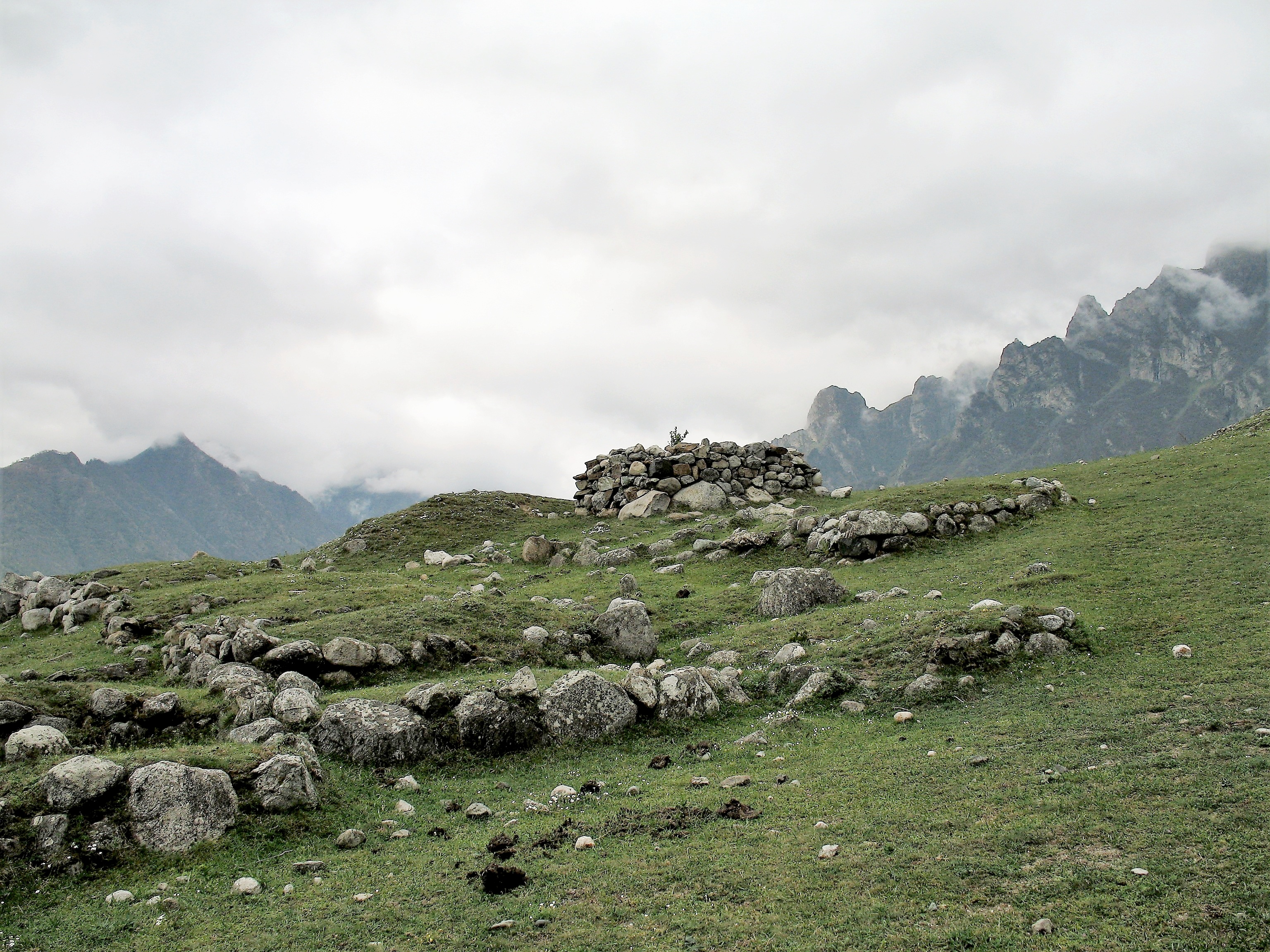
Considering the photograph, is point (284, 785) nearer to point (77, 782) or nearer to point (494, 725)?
point (77, 782)

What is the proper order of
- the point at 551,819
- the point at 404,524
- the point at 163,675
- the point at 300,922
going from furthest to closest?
the point at 404,524 → the point at 163,675 → the point at 551,819 → the point at 300,922

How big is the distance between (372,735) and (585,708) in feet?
15.7

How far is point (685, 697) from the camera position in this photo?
1711 centimetres

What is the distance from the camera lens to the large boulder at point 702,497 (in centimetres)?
5166

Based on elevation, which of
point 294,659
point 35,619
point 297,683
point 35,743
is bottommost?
point 297,683

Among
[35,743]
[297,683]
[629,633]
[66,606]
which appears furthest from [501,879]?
[66,606]

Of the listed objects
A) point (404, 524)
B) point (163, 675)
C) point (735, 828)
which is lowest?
point (735, 828)

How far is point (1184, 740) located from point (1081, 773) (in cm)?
215

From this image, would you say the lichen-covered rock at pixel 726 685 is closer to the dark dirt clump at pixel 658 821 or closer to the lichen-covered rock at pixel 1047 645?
the dark dirt clump at pixel 658 821

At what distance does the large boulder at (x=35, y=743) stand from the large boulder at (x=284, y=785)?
3.96 meters

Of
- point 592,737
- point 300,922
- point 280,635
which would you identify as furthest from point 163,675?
point 300,922

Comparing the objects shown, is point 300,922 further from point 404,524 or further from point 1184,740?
point 404,524

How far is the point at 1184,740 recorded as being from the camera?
11.4 metres

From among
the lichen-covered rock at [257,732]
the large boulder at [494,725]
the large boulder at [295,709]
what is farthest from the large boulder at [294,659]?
the large boulder at [494,725]
